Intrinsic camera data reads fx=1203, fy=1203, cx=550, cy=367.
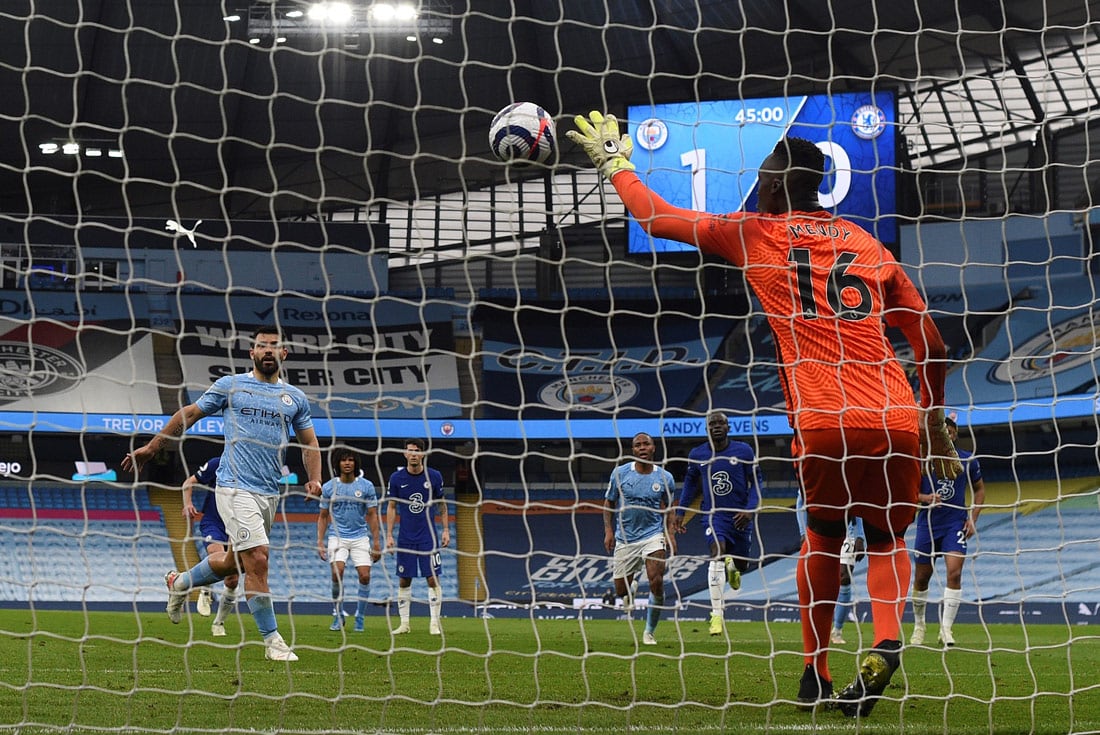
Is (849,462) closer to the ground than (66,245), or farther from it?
closer to the ground

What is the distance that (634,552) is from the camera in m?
10.9

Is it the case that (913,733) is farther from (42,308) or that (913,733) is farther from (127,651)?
(42,308)

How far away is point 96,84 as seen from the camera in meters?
23.6

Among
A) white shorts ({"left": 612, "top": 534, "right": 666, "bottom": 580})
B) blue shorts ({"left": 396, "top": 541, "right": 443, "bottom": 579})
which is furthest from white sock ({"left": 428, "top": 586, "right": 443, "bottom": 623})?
white shorts ({"left": 612, "top": 534, "right": 666, "bottom": 580})

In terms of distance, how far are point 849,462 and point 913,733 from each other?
3.70 feet

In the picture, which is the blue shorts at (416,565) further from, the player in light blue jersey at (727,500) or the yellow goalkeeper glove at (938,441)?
the yellow goalkeeper glove at (938,441)

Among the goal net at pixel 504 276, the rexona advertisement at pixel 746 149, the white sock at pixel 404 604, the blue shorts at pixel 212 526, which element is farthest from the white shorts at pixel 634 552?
the rexona advertisement at pixel 746 149

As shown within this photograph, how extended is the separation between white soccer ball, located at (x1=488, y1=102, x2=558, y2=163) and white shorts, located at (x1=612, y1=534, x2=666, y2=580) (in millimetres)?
5113

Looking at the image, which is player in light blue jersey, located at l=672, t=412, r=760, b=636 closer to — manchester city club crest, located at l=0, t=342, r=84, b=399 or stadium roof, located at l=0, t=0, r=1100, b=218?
stadium roof, located at l=0, t=0, r=1100, b=218

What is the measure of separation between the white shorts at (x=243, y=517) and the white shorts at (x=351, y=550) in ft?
15.6

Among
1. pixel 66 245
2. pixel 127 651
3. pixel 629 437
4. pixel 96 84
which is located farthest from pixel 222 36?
pixel 127 651

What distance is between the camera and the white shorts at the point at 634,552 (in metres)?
10.8

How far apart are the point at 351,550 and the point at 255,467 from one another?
4.72m

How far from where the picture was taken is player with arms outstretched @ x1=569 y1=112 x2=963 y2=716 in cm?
513
